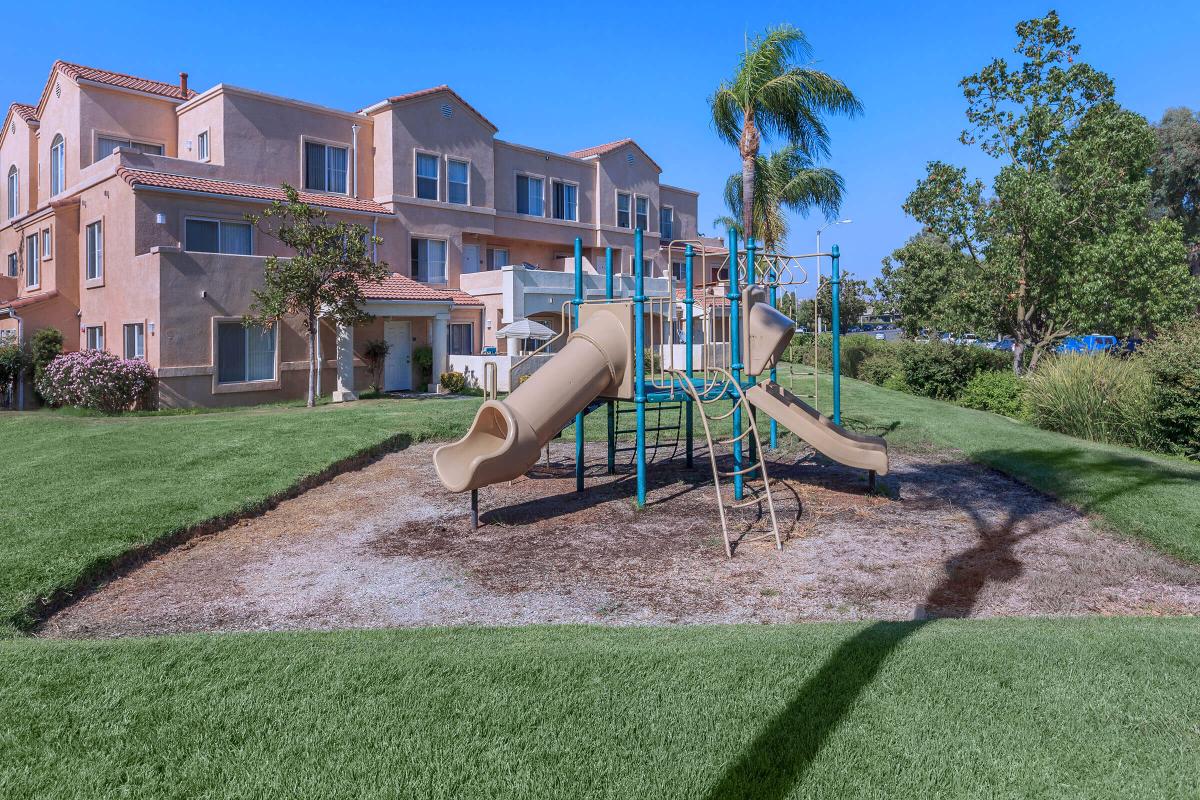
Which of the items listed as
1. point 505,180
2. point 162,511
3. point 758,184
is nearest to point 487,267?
point 505,180

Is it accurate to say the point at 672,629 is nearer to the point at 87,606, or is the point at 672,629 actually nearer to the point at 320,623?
the point at 320,623

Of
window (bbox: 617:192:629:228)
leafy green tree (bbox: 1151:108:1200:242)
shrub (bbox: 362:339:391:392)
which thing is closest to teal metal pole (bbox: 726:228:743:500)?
shrub (bbox: 362:339:391:392)

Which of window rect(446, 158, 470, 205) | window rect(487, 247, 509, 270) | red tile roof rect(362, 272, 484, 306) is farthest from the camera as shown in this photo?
window rect(487, 247, 509, 270)

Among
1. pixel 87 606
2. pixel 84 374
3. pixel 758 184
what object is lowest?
pixel 87 606

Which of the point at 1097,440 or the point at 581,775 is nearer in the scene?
the point at 581,775

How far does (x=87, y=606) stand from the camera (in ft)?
23.4

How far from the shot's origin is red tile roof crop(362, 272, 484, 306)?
85.6 feet

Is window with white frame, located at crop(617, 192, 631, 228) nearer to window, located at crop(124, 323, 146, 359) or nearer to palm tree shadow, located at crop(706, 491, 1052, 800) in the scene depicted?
window, located at crop(124, 323, 146, 359)

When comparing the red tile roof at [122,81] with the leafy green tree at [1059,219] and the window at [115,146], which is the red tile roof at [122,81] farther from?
the leafy green tree at [1059,219]

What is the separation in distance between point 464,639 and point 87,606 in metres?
3.67

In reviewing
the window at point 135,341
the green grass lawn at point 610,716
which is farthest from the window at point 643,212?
the green grass lawn at point 610,716

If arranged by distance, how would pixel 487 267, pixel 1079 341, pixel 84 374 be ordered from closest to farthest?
pixel 84 374 < pixel 1079 341 < pixel 487 267

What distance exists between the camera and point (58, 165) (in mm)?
29453

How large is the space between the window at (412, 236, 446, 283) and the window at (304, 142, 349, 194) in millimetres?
3218
